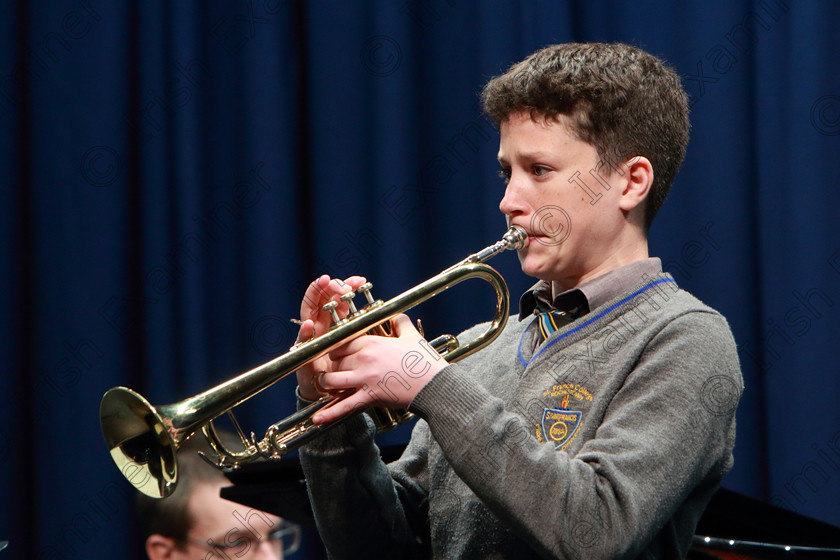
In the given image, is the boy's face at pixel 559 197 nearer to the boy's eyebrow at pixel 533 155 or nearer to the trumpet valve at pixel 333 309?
the boy's eyebrow at pixel 533 155

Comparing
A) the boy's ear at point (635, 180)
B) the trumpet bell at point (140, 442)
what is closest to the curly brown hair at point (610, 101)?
the boy's ear at point (635, 180)

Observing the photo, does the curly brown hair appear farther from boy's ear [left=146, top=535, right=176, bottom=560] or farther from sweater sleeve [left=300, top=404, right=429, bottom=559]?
boy's ear [left=146, top=535, right=176, bottom=560]

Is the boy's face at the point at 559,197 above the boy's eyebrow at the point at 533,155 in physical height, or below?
below

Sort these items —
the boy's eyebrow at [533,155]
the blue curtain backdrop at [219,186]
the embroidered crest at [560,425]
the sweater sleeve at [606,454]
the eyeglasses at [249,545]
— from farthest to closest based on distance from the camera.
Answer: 1. the blue curtain backdrop at [219,186]
2. the eyeglasses at [249,545]
3. the boy's eyebrow at [533,155]
4. the embroidered crest at [560,425]
5. the sweater sleeve at [606,454]

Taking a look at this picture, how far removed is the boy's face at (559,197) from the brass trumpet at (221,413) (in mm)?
38

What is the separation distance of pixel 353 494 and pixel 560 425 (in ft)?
1.13

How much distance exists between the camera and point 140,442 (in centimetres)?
122

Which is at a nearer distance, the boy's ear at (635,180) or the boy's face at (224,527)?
the boy's ear at (635,180)

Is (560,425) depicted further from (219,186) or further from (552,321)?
(219,186)

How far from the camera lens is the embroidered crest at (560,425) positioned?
3.80 feet

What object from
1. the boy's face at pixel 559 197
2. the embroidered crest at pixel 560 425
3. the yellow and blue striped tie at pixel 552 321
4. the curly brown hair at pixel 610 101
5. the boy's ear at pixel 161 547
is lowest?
the boy's ear at pixel 161 547

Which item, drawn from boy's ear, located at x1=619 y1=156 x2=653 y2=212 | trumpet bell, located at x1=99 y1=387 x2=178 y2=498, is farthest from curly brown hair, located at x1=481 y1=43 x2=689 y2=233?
trumpet bell, located at x1=99 y1=387 x2=178 y2=498

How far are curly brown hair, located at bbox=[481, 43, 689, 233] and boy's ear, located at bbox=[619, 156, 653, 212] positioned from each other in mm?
13

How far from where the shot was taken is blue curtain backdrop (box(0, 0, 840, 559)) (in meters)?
2.31
